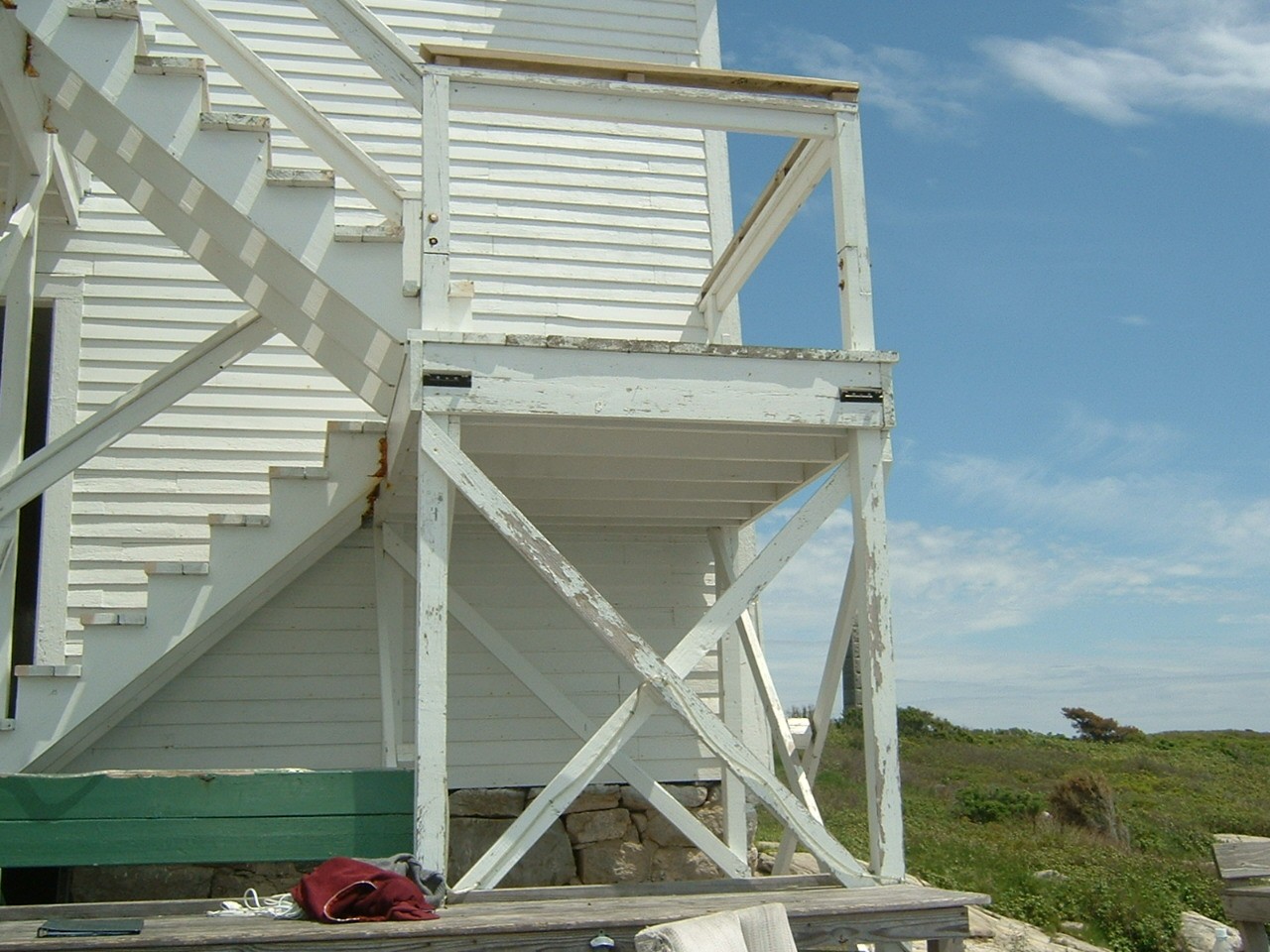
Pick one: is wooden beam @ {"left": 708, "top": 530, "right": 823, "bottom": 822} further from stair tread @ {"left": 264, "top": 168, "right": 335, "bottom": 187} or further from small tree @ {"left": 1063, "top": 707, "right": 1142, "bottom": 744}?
small tree @ {"left": 1063, "top": 707, "right": 1142, "bottom": 744}

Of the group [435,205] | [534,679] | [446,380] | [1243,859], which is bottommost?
[1243,859]

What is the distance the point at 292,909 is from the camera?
4.85 metres

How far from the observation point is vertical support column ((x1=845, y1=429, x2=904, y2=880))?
533 cm

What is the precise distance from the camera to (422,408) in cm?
519

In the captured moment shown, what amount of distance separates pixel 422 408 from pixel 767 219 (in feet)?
9.33

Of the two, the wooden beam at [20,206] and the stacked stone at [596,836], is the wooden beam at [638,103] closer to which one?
the wooden beam at [20,206]

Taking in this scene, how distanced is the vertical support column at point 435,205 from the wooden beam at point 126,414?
93.5 inches

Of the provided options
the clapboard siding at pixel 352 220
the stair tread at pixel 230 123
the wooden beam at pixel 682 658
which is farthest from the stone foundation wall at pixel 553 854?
the stair tread at pixel 230 123

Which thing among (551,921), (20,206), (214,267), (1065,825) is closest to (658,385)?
(551,921)

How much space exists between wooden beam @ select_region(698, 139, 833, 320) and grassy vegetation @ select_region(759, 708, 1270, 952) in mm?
5611

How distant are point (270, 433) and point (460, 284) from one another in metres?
2.39

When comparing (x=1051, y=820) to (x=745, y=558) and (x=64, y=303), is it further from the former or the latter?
(x=64, y=303)

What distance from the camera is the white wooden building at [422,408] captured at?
5.43 meters

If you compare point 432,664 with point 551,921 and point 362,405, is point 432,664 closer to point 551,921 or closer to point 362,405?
point 551,921
